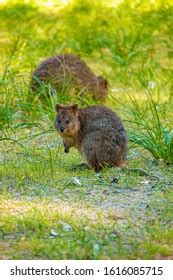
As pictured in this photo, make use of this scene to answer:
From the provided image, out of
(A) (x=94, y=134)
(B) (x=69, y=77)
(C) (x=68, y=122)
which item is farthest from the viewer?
(B) (x=69, y=77)

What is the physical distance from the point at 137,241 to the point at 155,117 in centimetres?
261

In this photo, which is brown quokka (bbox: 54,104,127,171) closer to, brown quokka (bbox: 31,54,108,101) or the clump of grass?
the clump of grass

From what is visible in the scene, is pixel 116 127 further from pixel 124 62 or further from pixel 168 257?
pixel 124 62

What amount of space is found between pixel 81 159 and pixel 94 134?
467 mm

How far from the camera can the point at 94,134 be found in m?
7.87

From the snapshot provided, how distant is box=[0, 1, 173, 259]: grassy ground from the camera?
241 inches

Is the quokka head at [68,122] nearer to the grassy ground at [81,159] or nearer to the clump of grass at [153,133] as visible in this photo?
the grassy ground at [81,159]

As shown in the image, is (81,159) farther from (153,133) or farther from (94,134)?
(153,133)

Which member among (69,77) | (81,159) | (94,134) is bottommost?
(81,159)

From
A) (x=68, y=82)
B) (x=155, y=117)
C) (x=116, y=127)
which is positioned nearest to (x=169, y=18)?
(x=68, y=82)

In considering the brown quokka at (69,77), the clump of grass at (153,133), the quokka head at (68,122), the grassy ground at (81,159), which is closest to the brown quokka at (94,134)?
the quokka head at (68,122)

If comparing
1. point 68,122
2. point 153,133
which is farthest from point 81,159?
point 153,133

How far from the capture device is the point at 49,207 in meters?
6.78

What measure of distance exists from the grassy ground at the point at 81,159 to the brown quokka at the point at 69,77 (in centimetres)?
15
